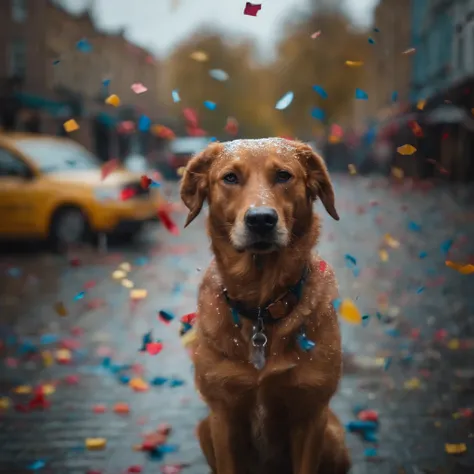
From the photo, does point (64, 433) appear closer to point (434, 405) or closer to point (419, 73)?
point (434, 405)

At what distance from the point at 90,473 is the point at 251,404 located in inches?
50.6

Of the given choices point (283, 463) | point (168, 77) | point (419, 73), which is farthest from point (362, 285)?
point (168, 77)

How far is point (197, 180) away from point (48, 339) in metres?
3.81

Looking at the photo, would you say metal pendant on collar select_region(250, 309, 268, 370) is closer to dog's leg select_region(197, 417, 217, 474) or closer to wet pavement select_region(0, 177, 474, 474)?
dog's leg select_region(197, 417, 217, 474)

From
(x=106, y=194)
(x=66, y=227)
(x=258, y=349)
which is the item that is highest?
(x=258, y=349)

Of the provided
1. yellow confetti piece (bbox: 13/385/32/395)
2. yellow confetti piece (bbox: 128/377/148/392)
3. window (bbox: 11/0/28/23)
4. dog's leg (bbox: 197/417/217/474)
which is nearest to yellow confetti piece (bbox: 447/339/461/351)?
yellow confetti piece (bbox: 128/377/148/392)

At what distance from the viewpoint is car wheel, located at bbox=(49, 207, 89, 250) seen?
12.1 m

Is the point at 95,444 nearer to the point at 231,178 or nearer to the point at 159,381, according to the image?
the point at 159,381

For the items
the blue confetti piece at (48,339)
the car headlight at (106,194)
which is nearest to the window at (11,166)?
the car headlight at (106,194)

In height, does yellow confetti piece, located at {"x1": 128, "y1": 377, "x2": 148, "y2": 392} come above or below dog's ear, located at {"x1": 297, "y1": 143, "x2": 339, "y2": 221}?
below

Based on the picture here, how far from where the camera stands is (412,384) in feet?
17.0

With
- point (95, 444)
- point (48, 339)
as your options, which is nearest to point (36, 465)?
point (95, 444)

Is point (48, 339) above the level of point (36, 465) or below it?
below

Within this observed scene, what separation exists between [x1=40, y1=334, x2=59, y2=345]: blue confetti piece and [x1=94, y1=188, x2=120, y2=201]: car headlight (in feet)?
17.9
